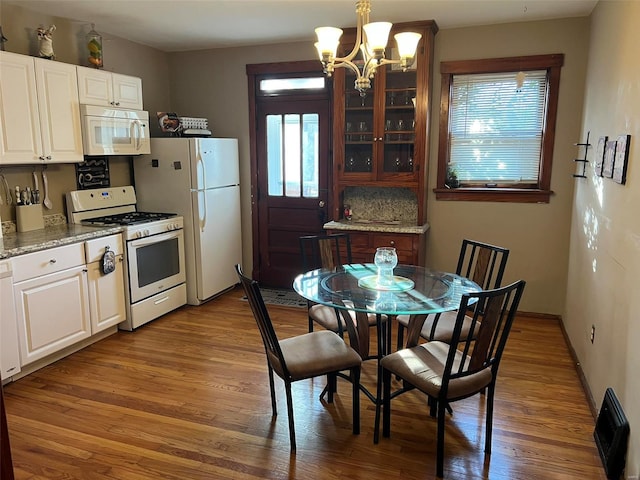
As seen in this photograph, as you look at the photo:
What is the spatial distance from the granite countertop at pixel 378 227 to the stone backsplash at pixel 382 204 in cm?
16

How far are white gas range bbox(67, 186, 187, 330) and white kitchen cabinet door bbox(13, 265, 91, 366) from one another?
465 millimetres

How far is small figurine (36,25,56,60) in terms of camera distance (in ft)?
11.6

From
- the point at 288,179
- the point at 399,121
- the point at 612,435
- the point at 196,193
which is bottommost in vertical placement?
the point at 612,435

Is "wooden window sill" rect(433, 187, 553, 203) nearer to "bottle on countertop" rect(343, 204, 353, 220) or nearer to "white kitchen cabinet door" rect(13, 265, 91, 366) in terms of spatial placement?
"bottle on countertop" rect(343, 204, 353, 220)

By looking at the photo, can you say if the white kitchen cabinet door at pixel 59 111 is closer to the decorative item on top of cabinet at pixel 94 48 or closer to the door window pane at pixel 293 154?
the decorative item on top of cabinet at pixel 94 48

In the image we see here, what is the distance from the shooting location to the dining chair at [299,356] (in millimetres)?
2318

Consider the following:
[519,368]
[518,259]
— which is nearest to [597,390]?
[519,368]

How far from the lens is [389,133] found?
13.9ft

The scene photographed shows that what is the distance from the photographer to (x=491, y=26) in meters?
4.09

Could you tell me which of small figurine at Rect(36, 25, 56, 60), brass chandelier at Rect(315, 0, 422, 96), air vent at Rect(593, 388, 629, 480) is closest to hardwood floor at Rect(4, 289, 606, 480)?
air vent at Rect(593, 388, 629, 480)

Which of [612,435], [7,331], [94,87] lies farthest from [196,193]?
[612,435]

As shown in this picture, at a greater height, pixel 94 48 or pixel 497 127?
pixel 94 48

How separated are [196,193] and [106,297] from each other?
1.26 metres

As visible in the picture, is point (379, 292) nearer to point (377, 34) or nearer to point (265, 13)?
point (377, 34)
